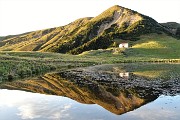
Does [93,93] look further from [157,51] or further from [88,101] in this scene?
[157,51]

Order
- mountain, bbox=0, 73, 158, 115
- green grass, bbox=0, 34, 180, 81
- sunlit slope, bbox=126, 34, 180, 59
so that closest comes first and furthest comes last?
1. mountain, bbox=0, 73, 158, 115
2. green grass, bbox=0, 34, 180, 81
3. sunlit slope, bbox=126, 34, 180, 59

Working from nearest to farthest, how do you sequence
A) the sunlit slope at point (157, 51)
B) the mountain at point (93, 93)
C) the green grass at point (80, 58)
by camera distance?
the mountain at point (93, 93)
the green grass at point (80, 58)
the sunlit slope at point (157, 51)

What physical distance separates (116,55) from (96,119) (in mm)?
118649

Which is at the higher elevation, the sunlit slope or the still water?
the still water

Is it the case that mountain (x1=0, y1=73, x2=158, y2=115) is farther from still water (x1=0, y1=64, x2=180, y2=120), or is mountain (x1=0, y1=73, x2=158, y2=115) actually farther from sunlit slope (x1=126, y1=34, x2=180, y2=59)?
sunlit slope (x1=126, y1=34, x2=180, y2=59)

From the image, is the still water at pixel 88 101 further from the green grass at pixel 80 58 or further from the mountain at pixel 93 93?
the green grass at pixel 80 58

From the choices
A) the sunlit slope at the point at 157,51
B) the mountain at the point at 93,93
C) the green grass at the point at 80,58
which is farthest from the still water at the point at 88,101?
the sunlit slope at the point at 157,51

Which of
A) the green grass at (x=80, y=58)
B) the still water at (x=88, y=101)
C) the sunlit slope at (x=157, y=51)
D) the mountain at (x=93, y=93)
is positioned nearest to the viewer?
the still water at (x=88, y=101)

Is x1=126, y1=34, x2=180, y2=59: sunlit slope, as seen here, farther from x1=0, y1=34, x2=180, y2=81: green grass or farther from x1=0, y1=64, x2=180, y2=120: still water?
x1=0, y1=64, x2=180, y2=120: still water

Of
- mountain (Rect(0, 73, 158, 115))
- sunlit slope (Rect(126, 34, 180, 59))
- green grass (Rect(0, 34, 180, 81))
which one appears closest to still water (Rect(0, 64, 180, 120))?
mountain (Rect(0, 73, 158, 115))

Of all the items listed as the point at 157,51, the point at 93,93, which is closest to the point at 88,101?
the point at 93,93

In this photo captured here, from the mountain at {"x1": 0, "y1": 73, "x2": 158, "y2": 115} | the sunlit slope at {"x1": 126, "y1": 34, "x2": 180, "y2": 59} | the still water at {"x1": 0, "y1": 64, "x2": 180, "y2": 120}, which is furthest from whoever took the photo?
the sunlit slope at {"x1": 126, "y1": 34, "x2": 180, "y2": 59}

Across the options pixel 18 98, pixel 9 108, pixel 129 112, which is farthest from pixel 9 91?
pixel 129 112

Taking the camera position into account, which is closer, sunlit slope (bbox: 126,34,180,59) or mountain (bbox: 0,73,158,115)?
mountain (bbox: 0,73,158,115)
